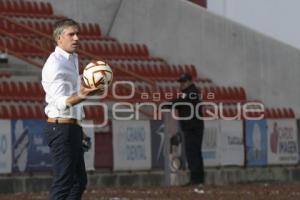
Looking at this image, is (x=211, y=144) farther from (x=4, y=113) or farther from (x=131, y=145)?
(x=4, y=113)

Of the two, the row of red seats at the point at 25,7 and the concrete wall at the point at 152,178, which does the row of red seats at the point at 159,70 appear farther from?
the concrete wall at the point at 152,178

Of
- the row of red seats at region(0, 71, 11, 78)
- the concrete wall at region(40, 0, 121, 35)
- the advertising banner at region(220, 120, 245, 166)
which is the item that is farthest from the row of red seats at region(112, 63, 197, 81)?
the advertising banner at region(220, 120, 245, 166)

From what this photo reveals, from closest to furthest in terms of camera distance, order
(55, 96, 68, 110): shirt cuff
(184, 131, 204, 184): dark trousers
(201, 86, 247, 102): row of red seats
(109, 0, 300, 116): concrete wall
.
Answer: (55, 96, 68, 110): shirt cuff
(184, 131, 204, 184): dark trousers
(201, 86, 247, 102): row of red seats
(109, 0, 300, 116): concrete wall

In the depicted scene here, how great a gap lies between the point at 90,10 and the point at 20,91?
20.4 ft

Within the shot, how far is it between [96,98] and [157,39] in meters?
5.35

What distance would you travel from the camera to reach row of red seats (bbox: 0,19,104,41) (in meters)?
23.5

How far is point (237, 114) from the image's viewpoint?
22938 mm

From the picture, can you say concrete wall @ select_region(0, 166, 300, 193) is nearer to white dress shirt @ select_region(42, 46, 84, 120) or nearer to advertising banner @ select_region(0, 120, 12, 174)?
advertising banner @ select_region(0, 120, 12, 174)

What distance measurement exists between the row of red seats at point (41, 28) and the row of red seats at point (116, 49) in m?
0.50

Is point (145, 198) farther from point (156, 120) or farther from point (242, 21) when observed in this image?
point (242, 21)

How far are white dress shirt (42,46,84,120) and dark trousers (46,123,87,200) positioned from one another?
11 cm

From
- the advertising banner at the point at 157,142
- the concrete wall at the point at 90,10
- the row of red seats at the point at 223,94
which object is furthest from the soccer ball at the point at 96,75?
the concrete wall at the point at 90,10

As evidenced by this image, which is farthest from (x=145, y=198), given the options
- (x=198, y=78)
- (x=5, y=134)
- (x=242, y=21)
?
(x=242, y=21)

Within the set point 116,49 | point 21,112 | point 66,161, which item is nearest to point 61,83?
point 66,161
